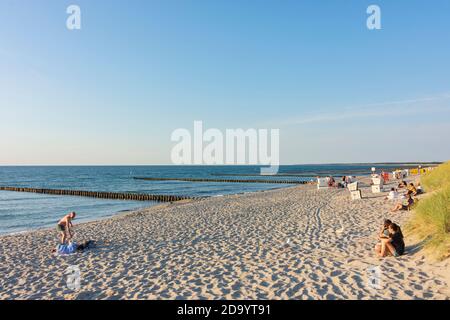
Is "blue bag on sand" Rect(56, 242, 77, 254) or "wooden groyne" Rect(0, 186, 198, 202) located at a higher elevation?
"blue bag on sand" Rect(56, 242, 77, 254)

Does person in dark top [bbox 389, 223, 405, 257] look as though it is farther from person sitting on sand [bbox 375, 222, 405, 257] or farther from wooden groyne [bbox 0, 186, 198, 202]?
wooden groyne [bbox 0, 186, 198, 202]

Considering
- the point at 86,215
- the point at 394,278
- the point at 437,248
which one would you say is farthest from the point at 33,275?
the point at 86,215

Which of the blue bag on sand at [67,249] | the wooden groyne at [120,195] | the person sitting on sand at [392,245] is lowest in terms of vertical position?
the wooden groyne at [120,195]

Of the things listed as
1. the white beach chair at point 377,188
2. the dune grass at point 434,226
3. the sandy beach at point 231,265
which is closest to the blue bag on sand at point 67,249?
the sandy beach at point 231,265

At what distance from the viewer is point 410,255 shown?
23.7 feet

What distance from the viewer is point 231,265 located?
24.5 feet

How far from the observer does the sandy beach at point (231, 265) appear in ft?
19.0

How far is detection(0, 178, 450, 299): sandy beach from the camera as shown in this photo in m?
5.79

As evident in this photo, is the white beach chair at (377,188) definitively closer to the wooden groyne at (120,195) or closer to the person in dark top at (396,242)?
the person in dark top at (396,242)

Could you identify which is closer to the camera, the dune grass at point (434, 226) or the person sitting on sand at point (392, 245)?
the dune grass at point (434, 226)

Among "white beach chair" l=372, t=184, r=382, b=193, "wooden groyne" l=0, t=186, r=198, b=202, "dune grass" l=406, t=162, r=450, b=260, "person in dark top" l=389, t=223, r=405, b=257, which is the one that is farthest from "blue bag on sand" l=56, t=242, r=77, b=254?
"wooden groyne" l=0, t=186, r=198, b=202

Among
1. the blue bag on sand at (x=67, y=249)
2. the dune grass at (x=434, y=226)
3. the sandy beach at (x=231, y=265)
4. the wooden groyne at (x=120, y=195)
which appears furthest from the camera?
the wooden groyne at (x=120, y=195)

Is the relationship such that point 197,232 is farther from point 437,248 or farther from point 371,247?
point 437,248
